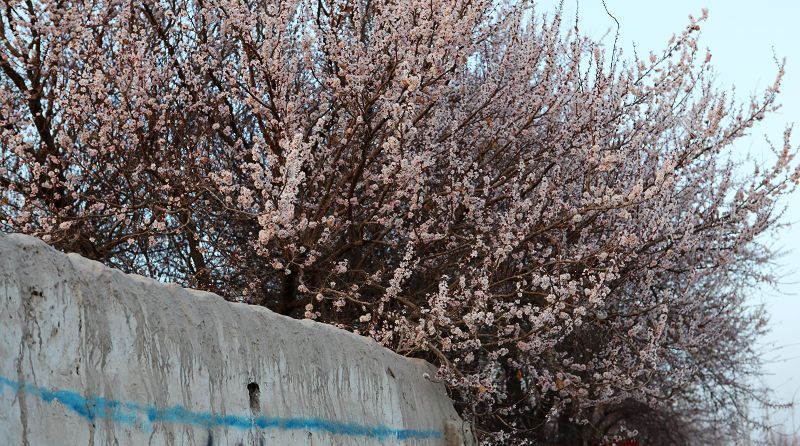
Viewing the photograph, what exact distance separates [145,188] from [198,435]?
20.1 ft

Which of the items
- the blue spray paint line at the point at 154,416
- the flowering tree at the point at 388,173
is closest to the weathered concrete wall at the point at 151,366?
the blue spray paint line at the point at 154,416

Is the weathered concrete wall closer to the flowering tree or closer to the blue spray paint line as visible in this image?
the blue spray paint line

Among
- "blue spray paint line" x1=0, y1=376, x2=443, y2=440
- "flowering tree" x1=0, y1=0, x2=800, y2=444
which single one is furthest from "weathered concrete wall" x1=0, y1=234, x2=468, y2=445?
"flowering tree" x1=0, y1=0, x2=800, y2=444

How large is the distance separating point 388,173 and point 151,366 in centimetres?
537

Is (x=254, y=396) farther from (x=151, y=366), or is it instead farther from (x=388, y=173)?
(x=388, y=173)

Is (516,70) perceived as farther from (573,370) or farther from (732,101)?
(573,370)

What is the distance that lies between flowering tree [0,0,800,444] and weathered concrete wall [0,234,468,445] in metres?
2.65

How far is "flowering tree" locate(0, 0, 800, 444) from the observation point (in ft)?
31.2

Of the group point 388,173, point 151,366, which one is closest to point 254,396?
point 151,366

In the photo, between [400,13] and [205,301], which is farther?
[400,13]

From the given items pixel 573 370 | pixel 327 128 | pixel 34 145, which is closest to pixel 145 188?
pixel 34 145

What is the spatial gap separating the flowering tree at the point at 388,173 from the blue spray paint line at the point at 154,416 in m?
2.82

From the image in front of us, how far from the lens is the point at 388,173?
9430mm

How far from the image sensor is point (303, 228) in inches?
348
